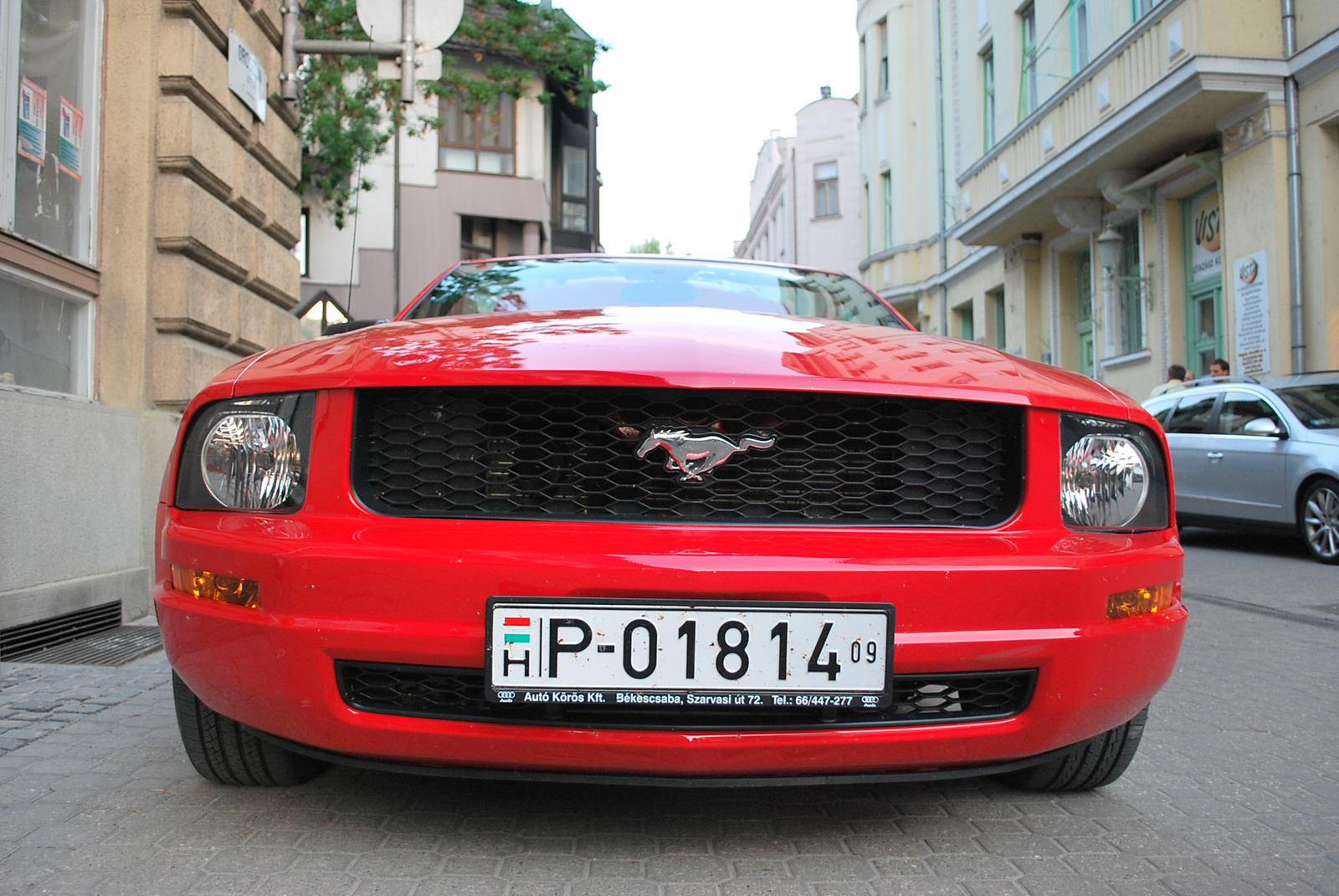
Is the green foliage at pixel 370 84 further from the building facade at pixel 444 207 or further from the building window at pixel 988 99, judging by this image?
the building window at pixel 988 99

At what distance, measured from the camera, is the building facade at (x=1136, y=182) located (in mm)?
10766

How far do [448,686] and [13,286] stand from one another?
3.61 meters

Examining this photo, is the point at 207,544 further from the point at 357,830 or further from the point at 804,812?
the point at 804,812

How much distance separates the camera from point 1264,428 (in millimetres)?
8062

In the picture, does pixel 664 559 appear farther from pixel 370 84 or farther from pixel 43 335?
pixel 370 84

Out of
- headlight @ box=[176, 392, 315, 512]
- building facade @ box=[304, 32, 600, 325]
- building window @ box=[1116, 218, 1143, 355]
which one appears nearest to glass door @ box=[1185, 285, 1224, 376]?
building window @ box=[1116, 218, 1143, 355]

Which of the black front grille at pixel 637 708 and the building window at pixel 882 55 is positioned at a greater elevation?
the building window at pixel 882 55

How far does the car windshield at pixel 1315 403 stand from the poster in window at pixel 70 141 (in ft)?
25.9

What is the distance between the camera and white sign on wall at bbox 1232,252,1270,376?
36.1ft

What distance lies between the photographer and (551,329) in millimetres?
2236

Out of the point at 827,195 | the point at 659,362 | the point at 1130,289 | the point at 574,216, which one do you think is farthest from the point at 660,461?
the point at 827,195

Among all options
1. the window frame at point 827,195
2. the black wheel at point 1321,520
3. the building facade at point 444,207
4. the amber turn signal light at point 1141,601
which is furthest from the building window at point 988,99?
the window frame at point 827,195

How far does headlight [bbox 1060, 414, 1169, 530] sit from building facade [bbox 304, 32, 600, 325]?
20.5 m

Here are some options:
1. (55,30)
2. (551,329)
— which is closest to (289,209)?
(55,30)
